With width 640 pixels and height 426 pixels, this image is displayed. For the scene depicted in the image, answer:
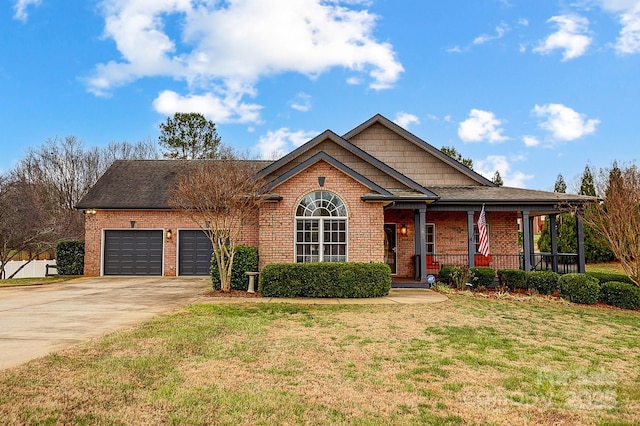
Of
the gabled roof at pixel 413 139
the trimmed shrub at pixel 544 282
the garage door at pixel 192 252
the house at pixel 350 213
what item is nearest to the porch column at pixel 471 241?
the house at pixel 350 213

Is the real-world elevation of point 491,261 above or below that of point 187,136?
below

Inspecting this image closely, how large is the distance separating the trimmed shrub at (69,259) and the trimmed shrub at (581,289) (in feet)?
64.8

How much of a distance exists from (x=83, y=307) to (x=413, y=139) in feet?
45.3

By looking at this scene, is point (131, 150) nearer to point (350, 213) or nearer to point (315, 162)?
point (315, 162)

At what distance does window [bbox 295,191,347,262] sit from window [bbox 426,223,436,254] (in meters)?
5.54

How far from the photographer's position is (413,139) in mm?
17797

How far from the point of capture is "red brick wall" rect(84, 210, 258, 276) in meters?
18.9

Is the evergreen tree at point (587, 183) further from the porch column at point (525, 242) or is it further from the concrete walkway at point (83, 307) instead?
the concrete walkway at point (83, 307)

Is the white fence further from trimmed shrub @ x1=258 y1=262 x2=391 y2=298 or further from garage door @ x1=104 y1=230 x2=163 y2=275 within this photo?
trimmed shrub @ x1=258 y1=262 x2=391 y2=298

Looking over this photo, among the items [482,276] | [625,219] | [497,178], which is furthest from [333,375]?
[497,178]

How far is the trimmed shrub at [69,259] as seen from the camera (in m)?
19.0

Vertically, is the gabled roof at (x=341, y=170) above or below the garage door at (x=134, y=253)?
above

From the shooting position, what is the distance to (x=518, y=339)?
7.01 meters

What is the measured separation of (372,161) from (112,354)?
1136cm
